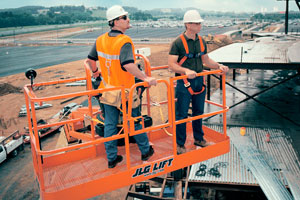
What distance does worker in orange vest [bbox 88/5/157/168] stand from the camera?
4871 mm

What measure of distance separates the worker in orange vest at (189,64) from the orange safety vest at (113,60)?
105 cm

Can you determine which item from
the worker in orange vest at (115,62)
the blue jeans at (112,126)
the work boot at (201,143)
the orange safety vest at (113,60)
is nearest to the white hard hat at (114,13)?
the worker in orange vest at (115,62)

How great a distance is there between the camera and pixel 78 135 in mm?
7730

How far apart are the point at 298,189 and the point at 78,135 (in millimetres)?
8311

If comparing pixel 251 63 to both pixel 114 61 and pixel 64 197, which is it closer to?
pixel 114 61

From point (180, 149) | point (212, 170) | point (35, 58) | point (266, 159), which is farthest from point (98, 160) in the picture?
point (35, 58)

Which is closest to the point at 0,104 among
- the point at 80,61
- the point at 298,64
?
the point at 80,61

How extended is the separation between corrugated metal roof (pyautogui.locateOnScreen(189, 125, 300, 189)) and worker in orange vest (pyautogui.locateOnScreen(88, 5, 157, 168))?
6.98m

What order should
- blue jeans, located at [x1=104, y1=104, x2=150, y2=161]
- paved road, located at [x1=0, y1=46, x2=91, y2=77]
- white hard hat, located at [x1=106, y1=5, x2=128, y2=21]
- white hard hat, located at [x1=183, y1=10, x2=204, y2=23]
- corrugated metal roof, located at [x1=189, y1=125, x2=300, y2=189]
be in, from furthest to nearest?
paved road, located at [x1=0, y1=46, x2=91, y2=77] < corrugated metal roof, located at [x1=189, y1=125, x2=300, y2=189] < white hard hat, located at [x1=183, y1=10, x2=204, y2=23] < blue jeans, located at [x1=104, y1=104, x2=150, y2=161] < white hard hat, located at [x1=106, y1=5, x2=128, y2=21]

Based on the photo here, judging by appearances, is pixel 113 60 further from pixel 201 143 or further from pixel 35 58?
pixel 35 58

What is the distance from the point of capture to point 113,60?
5.01m

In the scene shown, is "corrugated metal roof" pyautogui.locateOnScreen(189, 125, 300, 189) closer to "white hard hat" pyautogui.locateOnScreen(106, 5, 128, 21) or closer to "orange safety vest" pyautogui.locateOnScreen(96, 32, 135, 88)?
"orange safety vest" pyautogui.locateOnScreen(96, 32, 135, 88)

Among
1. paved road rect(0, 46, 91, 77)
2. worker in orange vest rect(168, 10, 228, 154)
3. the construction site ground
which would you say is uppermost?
worker in orange vest rect(168, 10, 228, 154)

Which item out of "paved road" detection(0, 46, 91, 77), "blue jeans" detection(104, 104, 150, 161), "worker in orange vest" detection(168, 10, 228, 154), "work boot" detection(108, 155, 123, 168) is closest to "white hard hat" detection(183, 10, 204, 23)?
"worker in orange vest" detection(168, 10, 228, 154)
